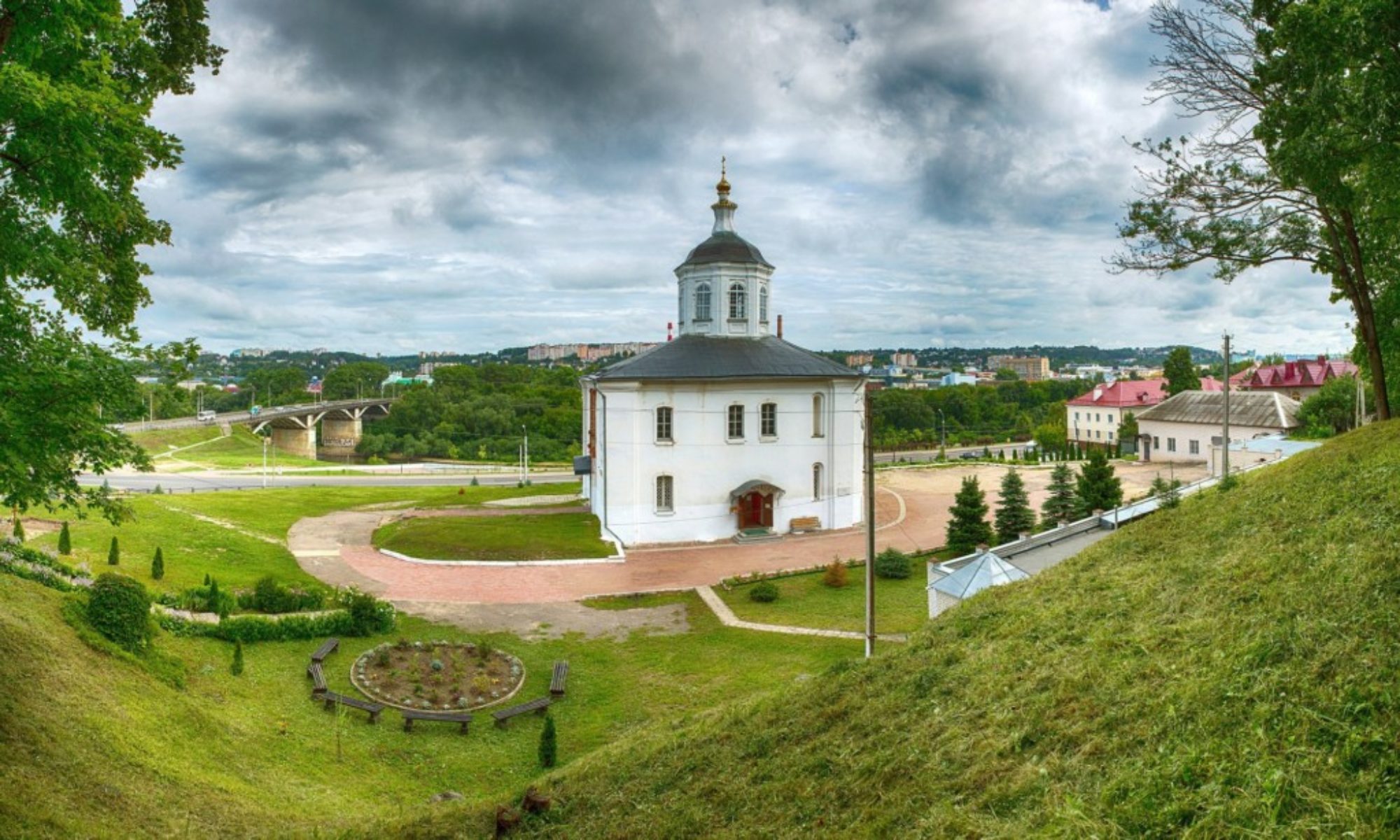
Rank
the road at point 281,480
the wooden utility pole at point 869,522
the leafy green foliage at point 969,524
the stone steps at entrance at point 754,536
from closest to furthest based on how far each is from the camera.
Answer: the wooden utility pole at point 869,522 < the leafy green foliage at point 969,524 < the stone steps at entrance at point 754,536 < the road at point 281,480

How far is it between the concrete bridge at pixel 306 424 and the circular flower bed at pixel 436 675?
5300 centimetres

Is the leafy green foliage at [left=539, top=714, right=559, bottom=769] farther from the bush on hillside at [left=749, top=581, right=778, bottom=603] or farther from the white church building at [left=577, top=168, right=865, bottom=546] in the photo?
the white church building at [left=577, top=168, right=865, bottom=546]

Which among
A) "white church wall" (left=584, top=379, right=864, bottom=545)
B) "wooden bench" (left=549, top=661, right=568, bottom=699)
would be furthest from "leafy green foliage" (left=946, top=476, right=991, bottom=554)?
"wooden bench" (left=549, top=661, right=568, bottom=699)

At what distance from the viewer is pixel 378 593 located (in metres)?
23.1

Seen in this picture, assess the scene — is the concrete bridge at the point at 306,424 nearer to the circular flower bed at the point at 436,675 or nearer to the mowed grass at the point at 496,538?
the mowed grass at the point at 496,538

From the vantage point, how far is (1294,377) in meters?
62.6

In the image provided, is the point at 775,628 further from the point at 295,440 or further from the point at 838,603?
the point at 295,440

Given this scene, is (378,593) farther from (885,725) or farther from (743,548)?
(885,725)

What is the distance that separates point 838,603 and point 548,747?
11214mm

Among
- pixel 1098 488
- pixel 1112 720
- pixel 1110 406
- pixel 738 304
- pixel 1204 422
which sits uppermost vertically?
pixel 738 304

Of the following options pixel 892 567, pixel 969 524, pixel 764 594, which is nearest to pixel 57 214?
pixel 764 594

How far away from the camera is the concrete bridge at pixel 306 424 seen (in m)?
70.1

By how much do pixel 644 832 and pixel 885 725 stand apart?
2.59 metres

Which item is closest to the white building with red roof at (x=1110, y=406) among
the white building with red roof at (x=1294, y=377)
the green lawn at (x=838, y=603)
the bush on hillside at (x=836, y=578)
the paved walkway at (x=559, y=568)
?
the white building with red roof at (x=1294, y=377)
